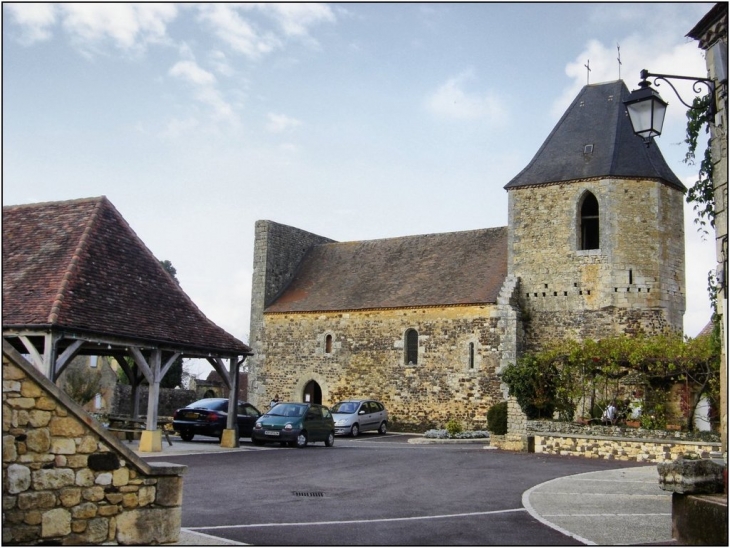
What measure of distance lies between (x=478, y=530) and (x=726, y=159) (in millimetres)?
5195

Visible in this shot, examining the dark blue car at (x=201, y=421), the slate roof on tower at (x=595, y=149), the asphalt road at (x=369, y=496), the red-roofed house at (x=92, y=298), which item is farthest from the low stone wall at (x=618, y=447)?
the slate roof on tower at (x=595, y=149)

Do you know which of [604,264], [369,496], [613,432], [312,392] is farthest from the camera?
[312,392]

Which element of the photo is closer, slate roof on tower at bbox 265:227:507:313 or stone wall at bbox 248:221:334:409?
slate roof on tower at bbox 265:227:507:313

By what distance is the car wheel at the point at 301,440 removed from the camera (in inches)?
890

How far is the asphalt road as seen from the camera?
9047mm

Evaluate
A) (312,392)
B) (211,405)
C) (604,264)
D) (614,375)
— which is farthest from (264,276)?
(614,375)

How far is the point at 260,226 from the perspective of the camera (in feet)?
122

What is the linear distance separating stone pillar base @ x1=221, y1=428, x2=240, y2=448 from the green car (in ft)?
4.26

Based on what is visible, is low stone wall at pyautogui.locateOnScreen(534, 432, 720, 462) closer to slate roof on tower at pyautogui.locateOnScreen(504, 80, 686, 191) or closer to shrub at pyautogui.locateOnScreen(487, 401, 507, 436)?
shrub at pyautogui.locateOnScreen(487, 401, 507, 436)

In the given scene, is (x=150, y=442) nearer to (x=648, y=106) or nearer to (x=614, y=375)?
(x=614, y=375)

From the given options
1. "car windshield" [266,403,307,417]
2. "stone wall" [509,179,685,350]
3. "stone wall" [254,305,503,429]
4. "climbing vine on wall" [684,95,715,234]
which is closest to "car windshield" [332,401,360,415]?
"stone wall" [254,305,503,429]

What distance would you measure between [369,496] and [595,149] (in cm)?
2114

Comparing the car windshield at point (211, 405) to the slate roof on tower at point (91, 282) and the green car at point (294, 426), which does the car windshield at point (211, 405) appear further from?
the slate roof on tower at point (91, 282)

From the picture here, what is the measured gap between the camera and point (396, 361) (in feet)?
107
